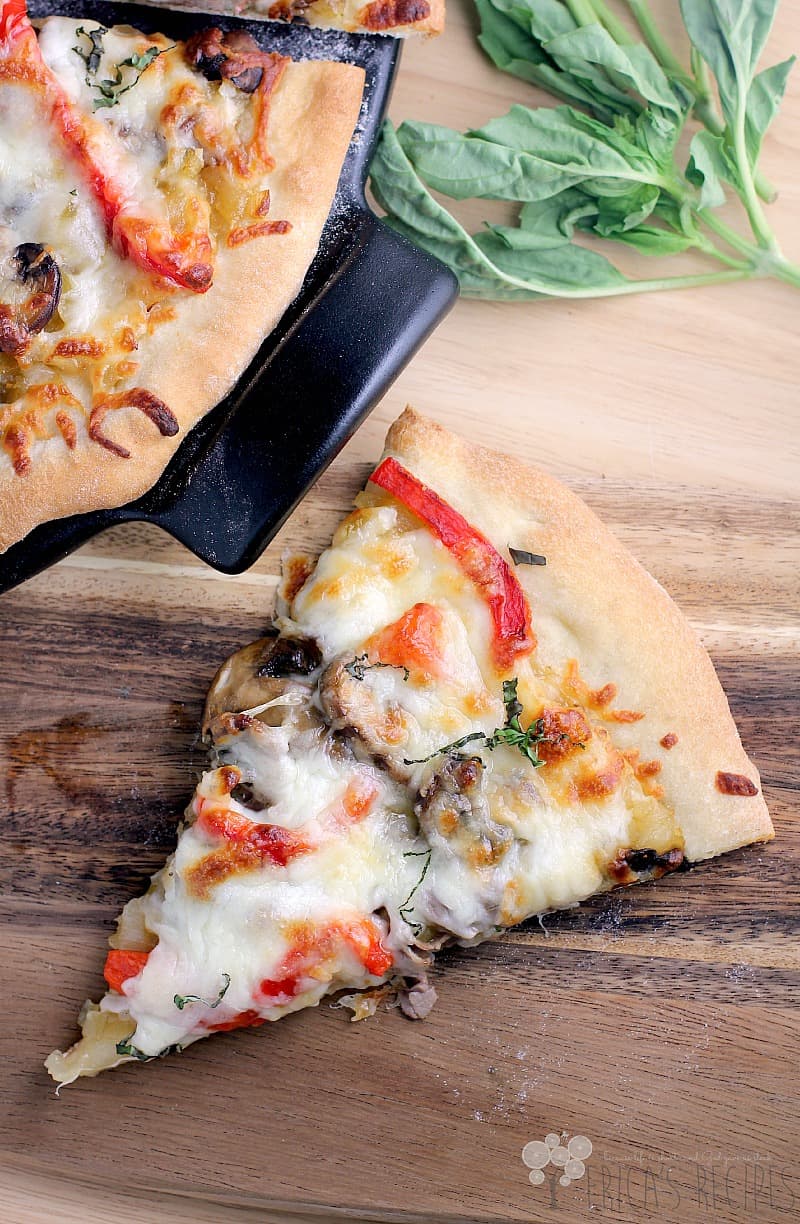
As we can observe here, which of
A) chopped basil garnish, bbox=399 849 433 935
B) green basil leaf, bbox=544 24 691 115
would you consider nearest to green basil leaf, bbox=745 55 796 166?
green basil leaf, bbox=544 24 691 115

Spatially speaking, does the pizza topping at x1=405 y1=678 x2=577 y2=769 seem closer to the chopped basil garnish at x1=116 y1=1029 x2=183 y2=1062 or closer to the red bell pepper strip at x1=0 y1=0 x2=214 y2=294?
the chopped basil garnish at x1=116 y1=1029 x2=183 y2=1062

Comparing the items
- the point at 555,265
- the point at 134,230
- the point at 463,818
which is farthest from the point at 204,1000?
the point at 555,265

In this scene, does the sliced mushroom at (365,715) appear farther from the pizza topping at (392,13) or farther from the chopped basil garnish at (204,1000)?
the pizza topping at (392,13)

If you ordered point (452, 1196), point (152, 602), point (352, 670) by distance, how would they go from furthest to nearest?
point (152, 602), point (452, 1196), point (352, 670)

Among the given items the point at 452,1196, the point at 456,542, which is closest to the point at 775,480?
the point at 456,542

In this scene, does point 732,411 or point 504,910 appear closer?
point 504,910

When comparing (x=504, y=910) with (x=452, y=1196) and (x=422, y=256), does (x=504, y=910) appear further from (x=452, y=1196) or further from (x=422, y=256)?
(x=422, y=256)

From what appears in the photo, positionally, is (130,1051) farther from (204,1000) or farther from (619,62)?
(619,62)

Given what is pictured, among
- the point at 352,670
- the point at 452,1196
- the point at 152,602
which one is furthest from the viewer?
the point at 152,602
